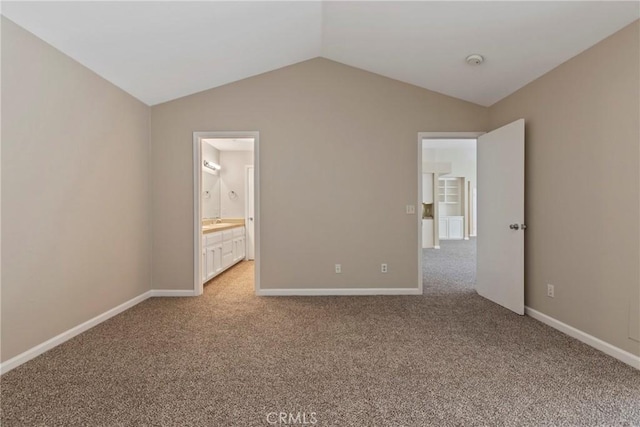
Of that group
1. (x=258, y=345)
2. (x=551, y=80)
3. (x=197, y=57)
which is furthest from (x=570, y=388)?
(x=197, y=57)

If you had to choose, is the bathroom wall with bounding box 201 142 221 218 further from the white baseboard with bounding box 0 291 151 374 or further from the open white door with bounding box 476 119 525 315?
the open white door with bounding box 476 119 525 315

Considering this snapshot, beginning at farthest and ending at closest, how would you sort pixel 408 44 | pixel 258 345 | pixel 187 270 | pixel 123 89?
1. pixel 187 270
2. pixel 123 89
3. pixel 408 44
4. pixel 258 345

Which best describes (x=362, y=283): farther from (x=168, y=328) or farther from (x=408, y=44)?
(x=408, y=44)

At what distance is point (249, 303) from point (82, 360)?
1.60m

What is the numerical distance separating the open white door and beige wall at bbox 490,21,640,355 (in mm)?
124

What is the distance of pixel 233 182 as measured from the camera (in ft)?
22.3

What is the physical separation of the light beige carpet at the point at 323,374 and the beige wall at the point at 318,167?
0.82 m

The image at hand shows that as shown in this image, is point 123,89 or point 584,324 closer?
point 584,324

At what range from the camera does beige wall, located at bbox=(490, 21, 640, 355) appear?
219 cm

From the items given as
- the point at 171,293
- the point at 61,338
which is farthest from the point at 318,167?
the point at 61,338

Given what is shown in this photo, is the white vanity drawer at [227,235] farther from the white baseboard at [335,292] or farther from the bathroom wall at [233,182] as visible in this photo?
the white baseboard at [335,292]

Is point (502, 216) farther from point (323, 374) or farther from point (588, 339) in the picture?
point (323, 374)

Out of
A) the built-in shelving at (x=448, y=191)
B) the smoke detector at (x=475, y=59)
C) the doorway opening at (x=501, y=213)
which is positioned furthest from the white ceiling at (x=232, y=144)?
the built-in shelving at (x=448, y=191)

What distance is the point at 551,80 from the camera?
2895 millimetres
